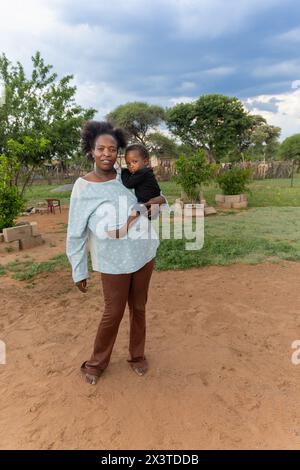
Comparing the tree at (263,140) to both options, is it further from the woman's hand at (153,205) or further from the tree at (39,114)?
the woman's hand at (153,205)

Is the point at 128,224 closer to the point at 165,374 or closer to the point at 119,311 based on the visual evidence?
the point at 119,311

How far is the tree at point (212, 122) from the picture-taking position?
22.8 m

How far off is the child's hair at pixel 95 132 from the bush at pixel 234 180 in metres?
7.85

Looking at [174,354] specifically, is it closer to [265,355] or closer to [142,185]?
[265,355]

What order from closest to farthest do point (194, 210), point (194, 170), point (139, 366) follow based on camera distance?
point (139, 366)
point (194, 210)
point (194, 170)

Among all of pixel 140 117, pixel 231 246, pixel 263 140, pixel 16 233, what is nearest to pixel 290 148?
pixel 263 140

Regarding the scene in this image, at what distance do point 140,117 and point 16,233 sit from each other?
24.3 meters

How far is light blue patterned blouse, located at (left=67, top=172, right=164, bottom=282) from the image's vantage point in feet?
6.31

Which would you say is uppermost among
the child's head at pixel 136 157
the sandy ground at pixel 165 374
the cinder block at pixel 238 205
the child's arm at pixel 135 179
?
the child's head at pixel 136 157

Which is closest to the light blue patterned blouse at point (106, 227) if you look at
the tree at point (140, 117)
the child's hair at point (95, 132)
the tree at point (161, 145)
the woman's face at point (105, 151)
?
the woman's face at point (105, 151)

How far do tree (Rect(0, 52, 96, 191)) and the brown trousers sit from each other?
294 inches

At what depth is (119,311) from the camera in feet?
6.75
